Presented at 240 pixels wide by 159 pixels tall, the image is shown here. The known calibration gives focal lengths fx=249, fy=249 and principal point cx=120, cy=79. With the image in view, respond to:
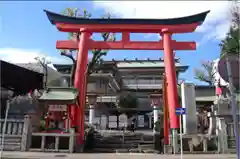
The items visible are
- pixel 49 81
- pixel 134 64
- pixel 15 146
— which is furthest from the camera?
pixel 134 64

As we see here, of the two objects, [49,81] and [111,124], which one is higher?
[49,81]

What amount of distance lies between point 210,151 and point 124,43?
869 centimetres

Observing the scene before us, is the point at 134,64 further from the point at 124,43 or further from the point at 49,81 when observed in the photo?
the point at 124,43

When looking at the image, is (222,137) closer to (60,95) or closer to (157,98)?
(157,98)

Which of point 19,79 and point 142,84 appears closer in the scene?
point 19,79

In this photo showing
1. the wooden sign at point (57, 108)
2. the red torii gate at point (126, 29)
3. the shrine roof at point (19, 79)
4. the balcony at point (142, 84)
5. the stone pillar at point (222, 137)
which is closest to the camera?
the shrine roof at point (19, 79)

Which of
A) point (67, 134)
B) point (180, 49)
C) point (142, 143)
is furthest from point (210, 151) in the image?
point (67, 134)

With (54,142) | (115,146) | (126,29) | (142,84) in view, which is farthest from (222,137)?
(142,84)

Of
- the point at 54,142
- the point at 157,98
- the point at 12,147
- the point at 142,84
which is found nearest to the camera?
the point at 12,147

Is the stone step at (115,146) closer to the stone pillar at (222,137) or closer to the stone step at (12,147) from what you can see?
the stone step at (12,147)

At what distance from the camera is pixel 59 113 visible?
1552 centimetres

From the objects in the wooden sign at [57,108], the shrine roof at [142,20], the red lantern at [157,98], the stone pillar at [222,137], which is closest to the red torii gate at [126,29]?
the shrine roof at [142,20]

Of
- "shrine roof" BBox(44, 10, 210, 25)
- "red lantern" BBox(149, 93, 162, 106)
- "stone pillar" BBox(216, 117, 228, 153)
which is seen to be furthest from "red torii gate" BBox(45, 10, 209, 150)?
"red lantern" BBox(149, 93, 162, 106)

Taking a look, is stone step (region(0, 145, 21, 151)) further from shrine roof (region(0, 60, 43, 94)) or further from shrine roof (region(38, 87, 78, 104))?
shrine roof (region(0, 60, 43, 94))
